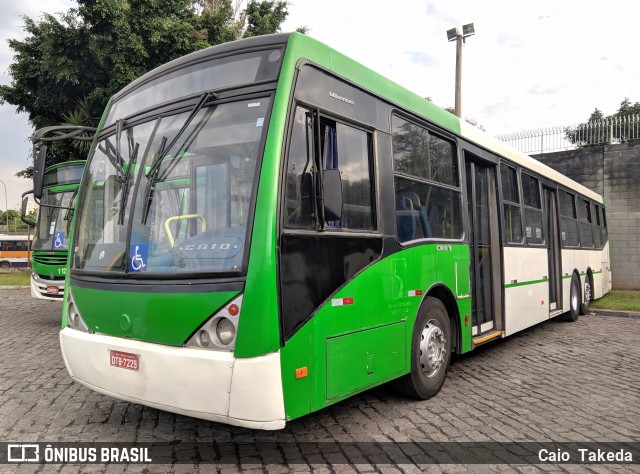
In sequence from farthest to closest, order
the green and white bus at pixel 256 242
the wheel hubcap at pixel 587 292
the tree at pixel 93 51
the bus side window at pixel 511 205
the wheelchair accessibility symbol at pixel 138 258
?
the tree at pixel 93 51 < the wheel hubcap at pixel 587 292 < the bus side window at pixel 511 205 < the wheelchair accessibility symbol at pixel 138 258 < the green and white bus at pixel 256 242

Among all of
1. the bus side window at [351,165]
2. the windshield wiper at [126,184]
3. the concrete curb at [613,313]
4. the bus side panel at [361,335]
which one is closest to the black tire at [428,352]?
the bus side panel at [361,335]

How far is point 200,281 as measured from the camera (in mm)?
3281

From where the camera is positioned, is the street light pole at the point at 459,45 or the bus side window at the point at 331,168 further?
the street light pole at the point at 459,45

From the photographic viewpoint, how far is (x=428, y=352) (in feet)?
16.2

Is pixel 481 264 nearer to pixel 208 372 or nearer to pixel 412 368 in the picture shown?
pixel 412 368

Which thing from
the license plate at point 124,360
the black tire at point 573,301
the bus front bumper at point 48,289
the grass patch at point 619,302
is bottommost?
the grass patch at point 619,302

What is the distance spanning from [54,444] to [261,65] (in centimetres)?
327

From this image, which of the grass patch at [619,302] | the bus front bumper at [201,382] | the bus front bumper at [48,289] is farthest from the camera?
the grass patch at [619,302]

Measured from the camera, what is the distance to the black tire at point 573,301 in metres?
10.3

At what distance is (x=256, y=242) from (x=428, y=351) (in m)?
2.53

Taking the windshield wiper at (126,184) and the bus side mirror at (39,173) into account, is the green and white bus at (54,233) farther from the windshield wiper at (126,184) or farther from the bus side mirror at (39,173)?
the windshield wiper at (126,184)

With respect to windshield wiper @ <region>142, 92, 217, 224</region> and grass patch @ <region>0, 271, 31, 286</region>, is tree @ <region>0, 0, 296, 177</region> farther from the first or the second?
windshield wiper @ <region>142, 92, 217, 224</region>

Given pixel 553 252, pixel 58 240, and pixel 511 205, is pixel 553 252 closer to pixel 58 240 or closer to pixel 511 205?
pixel 511 205

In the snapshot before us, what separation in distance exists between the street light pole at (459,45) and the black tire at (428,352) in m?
12.1
